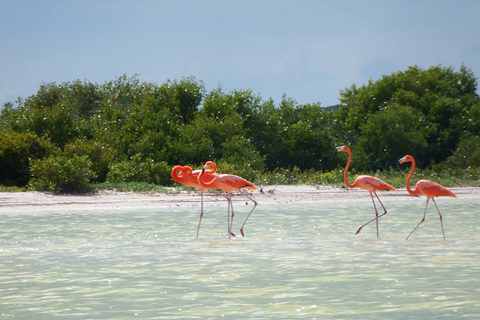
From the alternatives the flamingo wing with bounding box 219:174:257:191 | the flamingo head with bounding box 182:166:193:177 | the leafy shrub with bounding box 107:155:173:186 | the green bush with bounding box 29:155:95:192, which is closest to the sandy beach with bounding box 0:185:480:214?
the green bush with bounding box 29:155:95:192

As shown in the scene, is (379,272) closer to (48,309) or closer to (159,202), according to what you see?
(48,309)

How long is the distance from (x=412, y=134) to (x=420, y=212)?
14.0 meters

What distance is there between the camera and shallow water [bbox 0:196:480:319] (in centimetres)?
648

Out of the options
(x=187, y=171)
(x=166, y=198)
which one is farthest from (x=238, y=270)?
(x=166, y=198)

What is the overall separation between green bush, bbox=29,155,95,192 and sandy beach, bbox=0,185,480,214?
0.48 metres

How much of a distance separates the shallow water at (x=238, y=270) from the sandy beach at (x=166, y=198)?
9.89ft

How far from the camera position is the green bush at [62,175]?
65.7 ft

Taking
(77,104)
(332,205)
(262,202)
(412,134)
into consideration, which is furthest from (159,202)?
(77,104)

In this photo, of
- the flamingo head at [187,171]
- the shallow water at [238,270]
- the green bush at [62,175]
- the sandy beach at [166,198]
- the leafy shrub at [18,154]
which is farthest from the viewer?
the leafy shrub at [18,154]

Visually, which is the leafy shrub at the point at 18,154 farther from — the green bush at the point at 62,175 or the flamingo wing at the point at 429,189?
the flamingo wing at the point at 429,189

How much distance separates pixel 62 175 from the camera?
20.0 metres

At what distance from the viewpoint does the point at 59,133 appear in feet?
83.8

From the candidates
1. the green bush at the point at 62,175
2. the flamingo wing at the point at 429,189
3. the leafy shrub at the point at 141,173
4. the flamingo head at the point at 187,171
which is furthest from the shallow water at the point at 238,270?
the leafy shrub at the point at 141,173

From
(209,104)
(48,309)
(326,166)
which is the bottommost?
(48,309)
